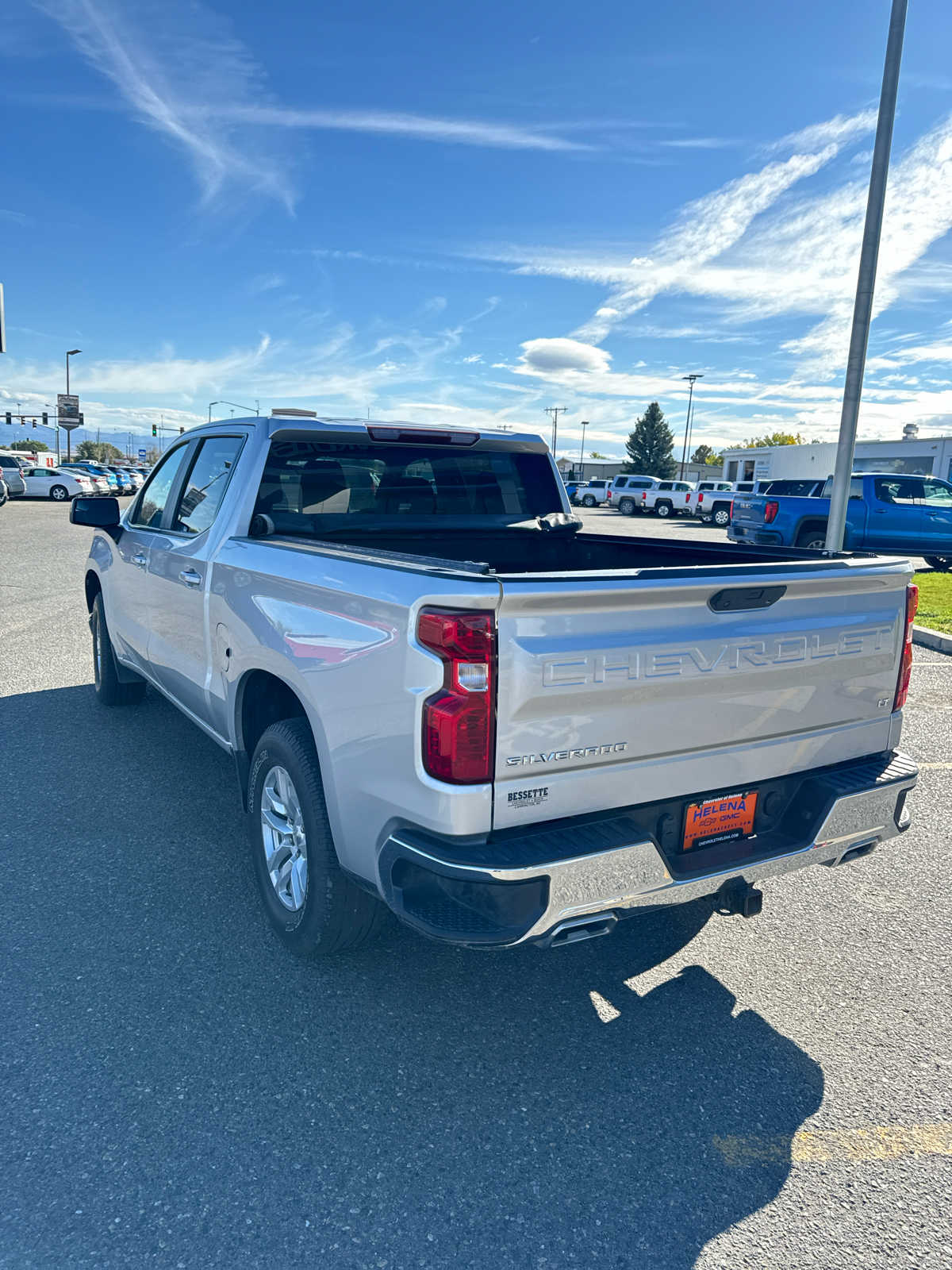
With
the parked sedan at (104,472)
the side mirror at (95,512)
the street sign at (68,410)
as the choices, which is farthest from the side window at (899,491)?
the street sign at (68,410)

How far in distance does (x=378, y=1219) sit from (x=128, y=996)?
49.4 inches

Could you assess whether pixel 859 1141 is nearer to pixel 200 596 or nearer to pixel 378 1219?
pixel 378 1219

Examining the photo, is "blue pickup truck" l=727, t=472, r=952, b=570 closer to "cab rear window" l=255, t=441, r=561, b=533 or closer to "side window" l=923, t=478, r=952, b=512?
"side window" l=923, t=478, r=952, b=512

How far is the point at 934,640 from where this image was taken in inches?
366

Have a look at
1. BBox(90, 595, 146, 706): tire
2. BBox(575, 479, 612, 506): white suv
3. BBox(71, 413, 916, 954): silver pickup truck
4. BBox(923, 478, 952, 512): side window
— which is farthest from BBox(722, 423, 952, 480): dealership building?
BBox(71, 413, 916, 954): silver pickup truck

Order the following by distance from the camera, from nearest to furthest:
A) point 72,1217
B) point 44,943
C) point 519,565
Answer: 1. point 72,1217
2. point 44,943
3. point 519,565

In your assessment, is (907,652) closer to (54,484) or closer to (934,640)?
(934,640)

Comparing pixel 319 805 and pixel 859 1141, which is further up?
pixel 319 805

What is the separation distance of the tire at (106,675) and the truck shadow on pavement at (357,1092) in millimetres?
2445

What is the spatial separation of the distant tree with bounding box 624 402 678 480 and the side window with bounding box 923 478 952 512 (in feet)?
263

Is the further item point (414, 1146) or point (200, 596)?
point (200, 596)

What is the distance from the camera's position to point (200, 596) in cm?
396

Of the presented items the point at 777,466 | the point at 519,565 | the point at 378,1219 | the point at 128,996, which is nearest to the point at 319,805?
the point at 128,996

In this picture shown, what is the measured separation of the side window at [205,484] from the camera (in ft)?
13.5
